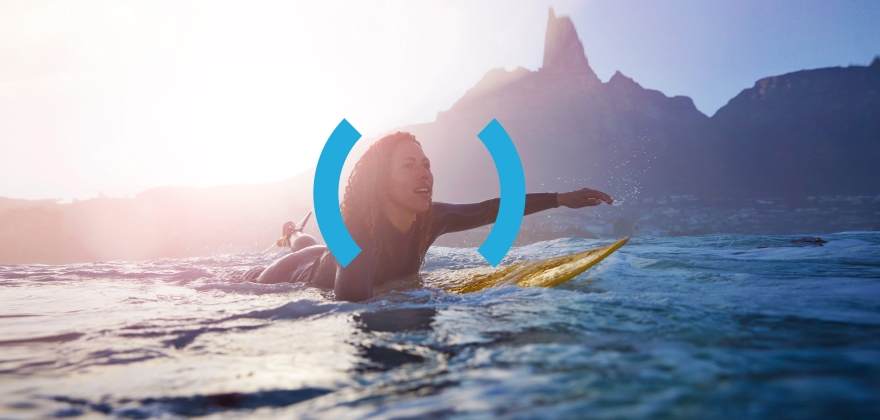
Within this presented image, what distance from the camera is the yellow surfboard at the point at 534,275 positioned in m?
3.57

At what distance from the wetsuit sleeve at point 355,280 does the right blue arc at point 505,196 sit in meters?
1.52

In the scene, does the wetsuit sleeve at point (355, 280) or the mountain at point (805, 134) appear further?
the mountain at point (805, 134)

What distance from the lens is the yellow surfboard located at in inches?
141

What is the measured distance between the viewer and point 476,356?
1.51 metres

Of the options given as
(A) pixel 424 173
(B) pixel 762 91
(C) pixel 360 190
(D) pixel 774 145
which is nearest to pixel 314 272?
(C) pixel 360 190

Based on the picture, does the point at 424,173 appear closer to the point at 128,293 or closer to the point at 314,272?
the point at 314,272

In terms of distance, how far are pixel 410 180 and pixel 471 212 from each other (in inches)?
52.8

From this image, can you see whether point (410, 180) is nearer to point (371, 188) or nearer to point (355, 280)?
point (371, 188)

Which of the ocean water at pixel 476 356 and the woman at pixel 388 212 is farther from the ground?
the woman at pixel 388 212

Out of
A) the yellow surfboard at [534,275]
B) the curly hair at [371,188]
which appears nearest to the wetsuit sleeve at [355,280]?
the curly hair at [371,188]

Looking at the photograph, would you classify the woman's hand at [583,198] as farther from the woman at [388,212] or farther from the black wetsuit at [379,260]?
the black wetsuit at [379,260]

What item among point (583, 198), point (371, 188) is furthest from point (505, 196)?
point (371, 188)

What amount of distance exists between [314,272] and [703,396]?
4149 millimetres

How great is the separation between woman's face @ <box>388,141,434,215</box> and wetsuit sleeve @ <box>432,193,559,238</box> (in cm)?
83
